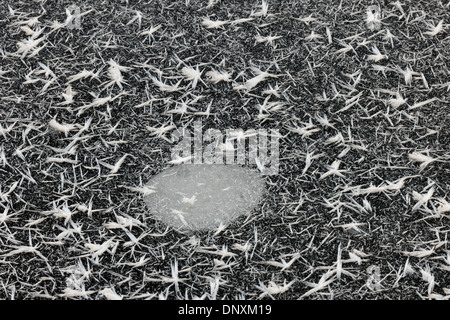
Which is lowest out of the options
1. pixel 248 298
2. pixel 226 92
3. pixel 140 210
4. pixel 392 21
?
pixel 248 298

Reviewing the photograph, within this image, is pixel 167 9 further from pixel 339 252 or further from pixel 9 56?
pixel 339 252

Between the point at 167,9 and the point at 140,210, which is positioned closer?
the point at 140,210

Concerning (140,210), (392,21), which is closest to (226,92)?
(140,210)

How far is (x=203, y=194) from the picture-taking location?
0.90 m

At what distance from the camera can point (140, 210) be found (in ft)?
2.91

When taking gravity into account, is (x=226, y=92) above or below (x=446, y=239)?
above

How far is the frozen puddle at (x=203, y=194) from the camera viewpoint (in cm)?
88

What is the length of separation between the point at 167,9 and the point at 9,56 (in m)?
0.32

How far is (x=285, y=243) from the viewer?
869 millimetres

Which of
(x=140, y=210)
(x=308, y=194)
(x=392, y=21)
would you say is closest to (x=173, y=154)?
(x=140, y=210)

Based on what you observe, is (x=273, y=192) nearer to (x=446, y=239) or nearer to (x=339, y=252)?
(x=339, y=252)

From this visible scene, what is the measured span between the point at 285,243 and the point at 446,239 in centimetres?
27

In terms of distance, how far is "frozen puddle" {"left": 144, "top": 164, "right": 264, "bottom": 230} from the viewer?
0.88 m

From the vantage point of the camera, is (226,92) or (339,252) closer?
(339,252)
